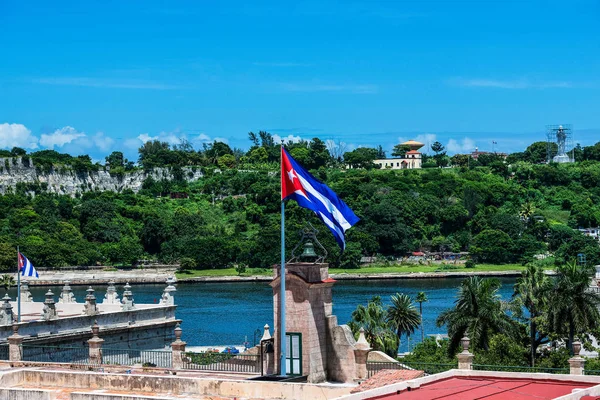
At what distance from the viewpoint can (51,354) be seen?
38188 mm

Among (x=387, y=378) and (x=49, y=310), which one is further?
(x=49, y=310)

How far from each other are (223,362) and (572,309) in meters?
24.5

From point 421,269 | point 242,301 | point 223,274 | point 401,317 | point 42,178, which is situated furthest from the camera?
point 42,178

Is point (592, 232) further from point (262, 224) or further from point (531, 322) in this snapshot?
point (531, 322)

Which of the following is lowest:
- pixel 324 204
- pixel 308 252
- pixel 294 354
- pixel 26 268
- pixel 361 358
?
pixel 361 358

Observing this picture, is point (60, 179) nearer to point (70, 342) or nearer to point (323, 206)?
point (70, 342)

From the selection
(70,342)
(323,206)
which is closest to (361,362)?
(323,206)

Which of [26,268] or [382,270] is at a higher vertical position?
[26,268]

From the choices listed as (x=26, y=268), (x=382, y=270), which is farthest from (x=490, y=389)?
(x=382, y=270)

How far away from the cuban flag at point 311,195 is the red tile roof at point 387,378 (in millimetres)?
4779

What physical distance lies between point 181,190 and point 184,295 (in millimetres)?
72976

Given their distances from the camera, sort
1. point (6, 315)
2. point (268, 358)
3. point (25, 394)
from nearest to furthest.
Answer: point (25, 394) < point (268, 358) < point (6, 315)

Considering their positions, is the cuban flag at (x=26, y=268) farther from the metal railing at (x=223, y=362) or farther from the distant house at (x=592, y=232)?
the distant house at (x=592, y=232)

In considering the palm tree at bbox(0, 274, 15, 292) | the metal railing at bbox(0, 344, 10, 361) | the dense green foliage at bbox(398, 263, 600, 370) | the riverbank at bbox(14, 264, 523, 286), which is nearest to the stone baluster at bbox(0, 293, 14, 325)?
the metal railing at bbox(0, 344, 10, 361)
